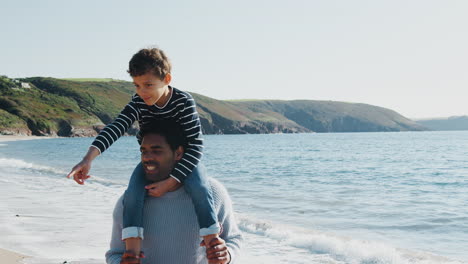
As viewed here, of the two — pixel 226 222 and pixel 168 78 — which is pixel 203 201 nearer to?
pixel 226 222

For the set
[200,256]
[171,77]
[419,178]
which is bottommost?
[419,178]

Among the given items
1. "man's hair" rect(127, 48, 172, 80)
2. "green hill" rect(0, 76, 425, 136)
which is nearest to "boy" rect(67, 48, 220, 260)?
"man's hair" rect(127, 48, 172, 80)

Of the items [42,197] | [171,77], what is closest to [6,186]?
[42,197]

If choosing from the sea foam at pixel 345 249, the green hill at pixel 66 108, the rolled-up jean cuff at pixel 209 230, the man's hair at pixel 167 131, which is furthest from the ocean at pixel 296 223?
the green hill at pixel 66 108

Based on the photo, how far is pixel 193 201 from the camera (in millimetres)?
2557

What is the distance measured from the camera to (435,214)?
13102mm

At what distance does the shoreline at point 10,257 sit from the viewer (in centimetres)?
585

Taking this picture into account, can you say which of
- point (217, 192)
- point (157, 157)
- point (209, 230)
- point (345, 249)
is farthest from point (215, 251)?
point (345, 249)

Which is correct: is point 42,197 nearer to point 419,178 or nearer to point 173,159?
point 173,159

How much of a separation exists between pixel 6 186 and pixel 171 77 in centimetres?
1293

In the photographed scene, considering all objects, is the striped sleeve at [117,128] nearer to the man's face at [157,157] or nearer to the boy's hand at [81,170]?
the boy's hand at [81,170]

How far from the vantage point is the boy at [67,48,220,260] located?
8.13ft

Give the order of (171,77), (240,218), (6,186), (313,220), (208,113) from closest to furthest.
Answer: (171,77) < (240,218) < (313,220) < (6,186) < (208,113)

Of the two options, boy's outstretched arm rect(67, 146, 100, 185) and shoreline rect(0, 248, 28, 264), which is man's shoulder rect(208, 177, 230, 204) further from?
shoreline rect(0, 248, 28, 264)
